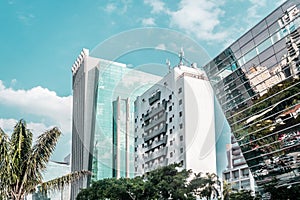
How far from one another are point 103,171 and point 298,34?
126 feet

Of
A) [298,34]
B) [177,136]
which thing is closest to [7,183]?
[298,34]

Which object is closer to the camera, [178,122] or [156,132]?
[178,122]

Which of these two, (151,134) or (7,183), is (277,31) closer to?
(7,183)

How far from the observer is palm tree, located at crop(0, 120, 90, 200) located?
10359mm

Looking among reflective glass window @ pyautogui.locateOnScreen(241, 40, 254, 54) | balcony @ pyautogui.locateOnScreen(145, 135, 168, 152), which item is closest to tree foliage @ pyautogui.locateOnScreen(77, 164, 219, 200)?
reflective glass window @ pyautogui.locateOnScreen(241, 40, 254, 54)

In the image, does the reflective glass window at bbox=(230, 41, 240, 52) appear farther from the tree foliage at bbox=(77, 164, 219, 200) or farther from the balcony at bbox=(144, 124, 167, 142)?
the balcony at bbox=(144, 124, 167, 142)

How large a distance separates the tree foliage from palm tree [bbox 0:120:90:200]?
50.5 ft

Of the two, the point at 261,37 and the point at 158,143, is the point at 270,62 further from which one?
the point at 158,143

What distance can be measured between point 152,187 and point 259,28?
11.0 metres

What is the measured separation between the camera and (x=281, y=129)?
2277cm

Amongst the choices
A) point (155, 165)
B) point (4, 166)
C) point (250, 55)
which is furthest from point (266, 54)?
point (155, 165)

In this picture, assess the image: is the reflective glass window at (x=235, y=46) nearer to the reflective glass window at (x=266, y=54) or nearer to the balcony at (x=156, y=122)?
the reflective glass window at (x=266, y=54)

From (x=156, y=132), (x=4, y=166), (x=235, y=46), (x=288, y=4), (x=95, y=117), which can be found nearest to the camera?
(x=4, y=166)

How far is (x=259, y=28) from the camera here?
22.0m
